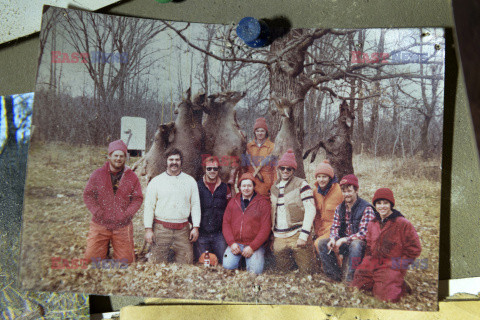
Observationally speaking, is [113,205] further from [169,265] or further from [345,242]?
[345,242]

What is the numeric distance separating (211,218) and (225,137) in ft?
1.32

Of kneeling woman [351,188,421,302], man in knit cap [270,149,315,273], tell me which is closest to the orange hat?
man in knit cap [270,149,315,273]

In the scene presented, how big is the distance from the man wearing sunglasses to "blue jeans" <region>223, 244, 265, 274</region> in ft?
0.12

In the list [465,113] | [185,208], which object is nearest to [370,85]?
[465,113]

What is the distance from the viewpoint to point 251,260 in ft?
5.93

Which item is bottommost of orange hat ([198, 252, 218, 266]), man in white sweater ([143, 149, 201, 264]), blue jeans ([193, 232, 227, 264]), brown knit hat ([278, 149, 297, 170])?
orange hat ([198, 252, 218, 266])

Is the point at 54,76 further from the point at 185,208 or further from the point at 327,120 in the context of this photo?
the point at 327,120

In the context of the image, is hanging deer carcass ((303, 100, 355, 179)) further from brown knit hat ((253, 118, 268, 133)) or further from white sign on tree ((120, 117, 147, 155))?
white sign on tree ((120, 117, 147, 155))

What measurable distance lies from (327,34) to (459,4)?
3.88 ft

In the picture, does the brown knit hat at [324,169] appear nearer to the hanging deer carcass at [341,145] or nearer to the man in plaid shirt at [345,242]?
the hanging deer carcass at [341,145]

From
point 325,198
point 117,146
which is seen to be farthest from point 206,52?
point 325,198

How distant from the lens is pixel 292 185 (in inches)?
71.4

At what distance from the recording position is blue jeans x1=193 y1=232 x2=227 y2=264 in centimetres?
181

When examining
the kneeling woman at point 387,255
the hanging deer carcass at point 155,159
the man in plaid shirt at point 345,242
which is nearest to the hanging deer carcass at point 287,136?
the man in plaid shirt at point 345,242
